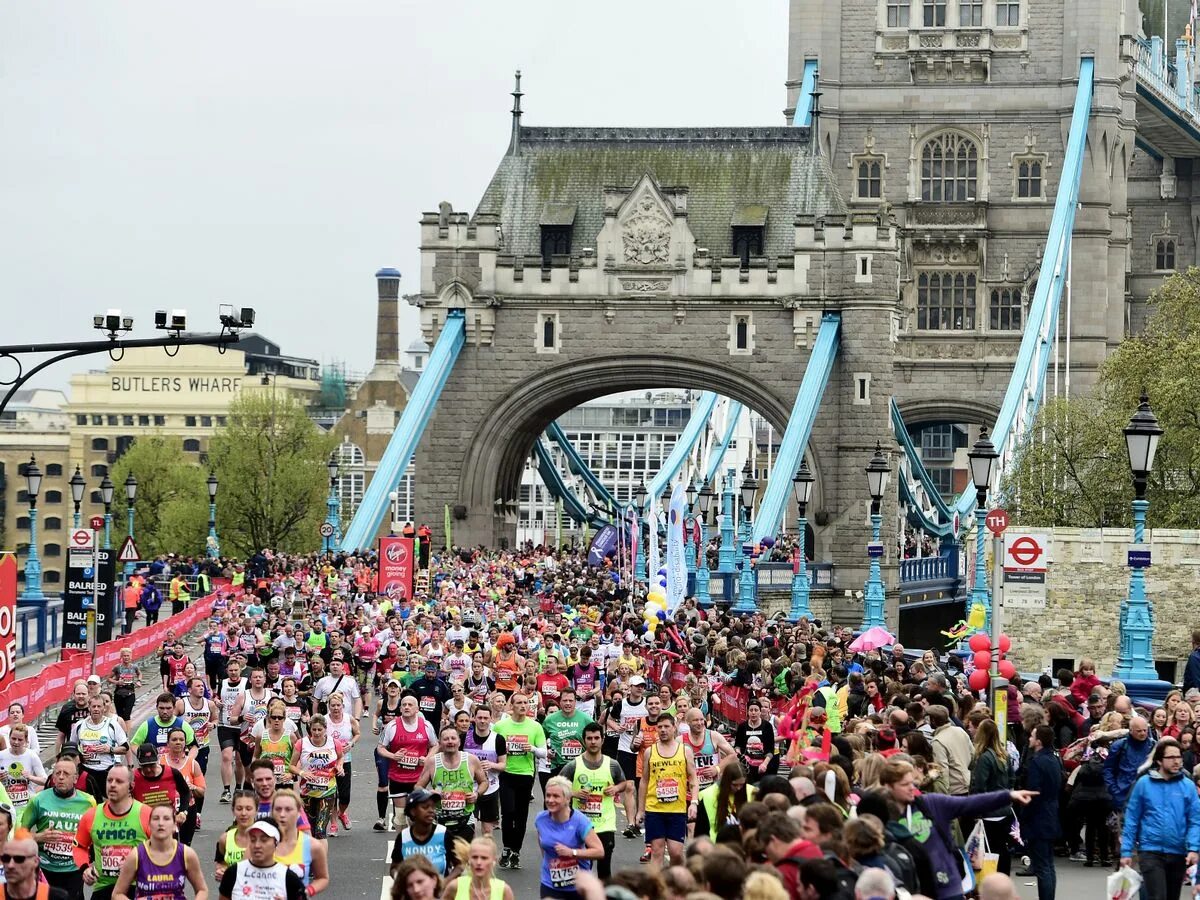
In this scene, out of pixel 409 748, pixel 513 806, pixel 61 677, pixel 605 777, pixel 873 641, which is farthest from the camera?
pixel 873 641

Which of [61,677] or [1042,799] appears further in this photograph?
[61,677]

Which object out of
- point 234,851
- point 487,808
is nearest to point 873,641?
point 487,808

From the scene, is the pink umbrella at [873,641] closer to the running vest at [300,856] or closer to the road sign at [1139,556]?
the road sign at [1139,556]

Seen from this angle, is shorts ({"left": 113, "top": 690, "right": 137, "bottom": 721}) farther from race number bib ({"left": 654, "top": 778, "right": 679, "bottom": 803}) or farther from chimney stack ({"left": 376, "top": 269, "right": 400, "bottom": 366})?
chimney stack ({"left": 376, "top": 269, "right": 400, "bottom": 366})

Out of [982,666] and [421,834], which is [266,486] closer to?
[982,666]

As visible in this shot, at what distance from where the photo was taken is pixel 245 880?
41.9 feet

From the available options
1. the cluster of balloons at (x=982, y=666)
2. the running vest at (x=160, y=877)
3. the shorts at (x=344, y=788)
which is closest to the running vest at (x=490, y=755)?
the shorts at (x=344, y=788)

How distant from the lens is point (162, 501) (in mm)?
95750

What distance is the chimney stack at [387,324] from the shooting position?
414ft

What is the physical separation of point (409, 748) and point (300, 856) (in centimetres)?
614

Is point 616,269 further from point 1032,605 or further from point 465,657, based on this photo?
point 465,657

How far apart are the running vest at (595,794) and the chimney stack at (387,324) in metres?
109

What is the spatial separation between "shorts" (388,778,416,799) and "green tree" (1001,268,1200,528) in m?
28.8

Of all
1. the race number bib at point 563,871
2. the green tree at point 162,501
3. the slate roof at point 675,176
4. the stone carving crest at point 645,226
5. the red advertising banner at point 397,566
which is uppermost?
the slate roof at point 675,176
